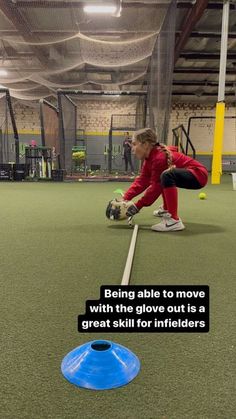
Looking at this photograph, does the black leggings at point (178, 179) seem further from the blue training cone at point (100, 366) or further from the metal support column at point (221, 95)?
the metal support column at point (221, 95)

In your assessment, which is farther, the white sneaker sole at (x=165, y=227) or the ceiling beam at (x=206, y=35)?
the ceiling beam at (x=206, y=35)

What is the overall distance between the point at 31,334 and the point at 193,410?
0.58 metres

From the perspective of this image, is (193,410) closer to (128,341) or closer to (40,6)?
(128,341)

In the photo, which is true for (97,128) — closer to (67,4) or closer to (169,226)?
(67,4)

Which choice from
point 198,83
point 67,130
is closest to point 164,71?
point 67,130

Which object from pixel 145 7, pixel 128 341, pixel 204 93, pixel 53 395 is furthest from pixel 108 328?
pixel 204 93

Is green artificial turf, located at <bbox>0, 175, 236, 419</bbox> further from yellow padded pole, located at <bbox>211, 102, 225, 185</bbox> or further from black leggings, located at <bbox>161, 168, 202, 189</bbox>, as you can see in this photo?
yellow padded pole, located at <bbox>211, 102, 225, 185</bbox>

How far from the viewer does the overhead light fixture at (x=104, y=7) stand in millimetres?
6426

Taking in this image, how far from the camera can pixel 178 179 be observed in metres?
3.07

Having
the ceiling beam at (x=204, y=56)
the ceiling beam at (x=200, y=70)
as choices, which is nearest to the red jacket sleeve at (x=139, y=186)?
the ceiling beam at (x=204, y=56)

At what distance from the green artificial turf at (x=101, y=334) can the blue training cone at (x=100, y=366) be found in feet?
0.07

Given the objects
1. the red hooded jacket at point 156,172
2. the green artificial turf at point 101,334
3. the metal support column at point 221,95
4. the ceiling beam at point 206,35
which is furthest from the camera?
the ceiling beam at point 206,35

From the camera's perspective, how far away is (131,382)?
3.15ft

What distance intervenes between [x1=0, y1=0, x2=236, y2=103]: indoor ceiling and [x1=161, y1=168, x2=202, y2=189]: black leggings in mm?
4733
